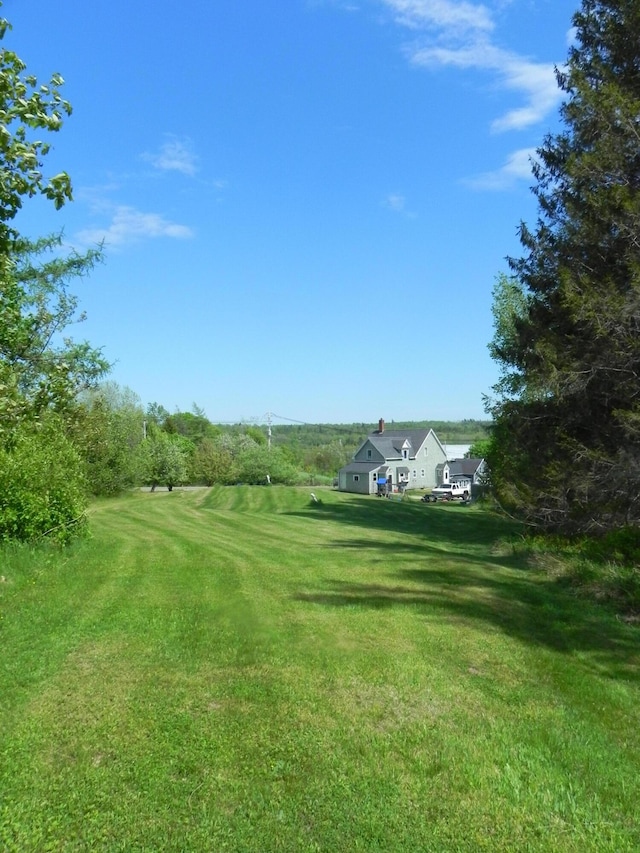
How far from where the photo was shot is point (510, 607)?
836 cm

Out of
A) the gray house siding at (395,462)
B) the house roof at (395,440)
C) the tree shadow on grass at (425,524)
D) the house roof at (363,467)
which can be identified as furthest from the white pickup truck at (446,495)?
the tree shadow on grass at (425,524)

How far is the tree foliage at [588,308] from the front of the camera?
13484 millimetres

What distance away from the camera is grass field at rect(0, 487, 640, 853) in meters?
3.51

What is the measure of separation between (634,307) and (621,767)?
34.7 ft

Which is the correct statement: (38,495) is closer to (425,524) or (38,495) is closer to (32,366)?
(32,366)

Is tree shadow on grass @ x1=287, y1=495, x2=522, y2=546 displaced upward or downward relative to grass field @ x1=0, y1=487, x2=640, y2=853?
downward

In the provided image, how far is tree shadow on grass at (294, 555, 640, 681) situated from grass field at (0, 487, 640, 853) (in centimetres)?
4

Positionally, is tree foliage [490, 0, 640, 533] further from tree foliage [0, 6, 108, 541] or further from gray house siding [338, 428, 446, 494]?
gray house siding [338, 428, 446, 494]

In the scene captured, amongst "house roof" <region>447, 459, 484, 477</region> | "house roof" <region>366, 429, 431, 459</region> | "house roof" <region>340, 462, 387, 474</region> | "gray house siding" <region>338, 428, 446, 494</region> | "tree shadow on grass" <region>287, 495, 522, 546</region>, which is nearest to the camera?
"tree shadow on grass" <region>287, 495, 522, 546</region>

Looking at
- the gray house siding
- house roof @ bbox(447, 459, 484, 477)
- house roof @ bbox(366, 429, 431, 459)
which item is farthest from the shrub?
house roof @ bbox(447, 459, 484, 477)

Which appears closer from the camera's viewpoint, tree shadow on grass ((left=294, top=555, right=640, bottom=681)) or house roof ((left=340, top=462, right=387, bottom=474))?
tree shadow on grass ((left=294, top=555, right=640, bottom=681))

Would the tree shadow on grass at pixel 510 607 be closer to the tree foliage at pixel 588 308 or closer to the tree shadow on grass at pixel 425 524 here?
the tree foliage at pixel 588 308

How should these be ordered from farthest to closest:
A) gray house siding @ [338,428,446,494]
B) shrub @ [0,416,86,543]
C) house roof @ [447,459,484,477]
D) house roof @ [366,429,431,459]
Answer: house roof @ [447,459,484,477] < house roof @ [366,429,431,459] < gray house siding @ [338,428,446,494] < shrub @ [0,416,86,543]

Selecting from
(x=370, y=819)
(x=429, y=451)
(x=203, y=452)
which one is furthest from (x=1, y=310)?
(x=429, y=451)
